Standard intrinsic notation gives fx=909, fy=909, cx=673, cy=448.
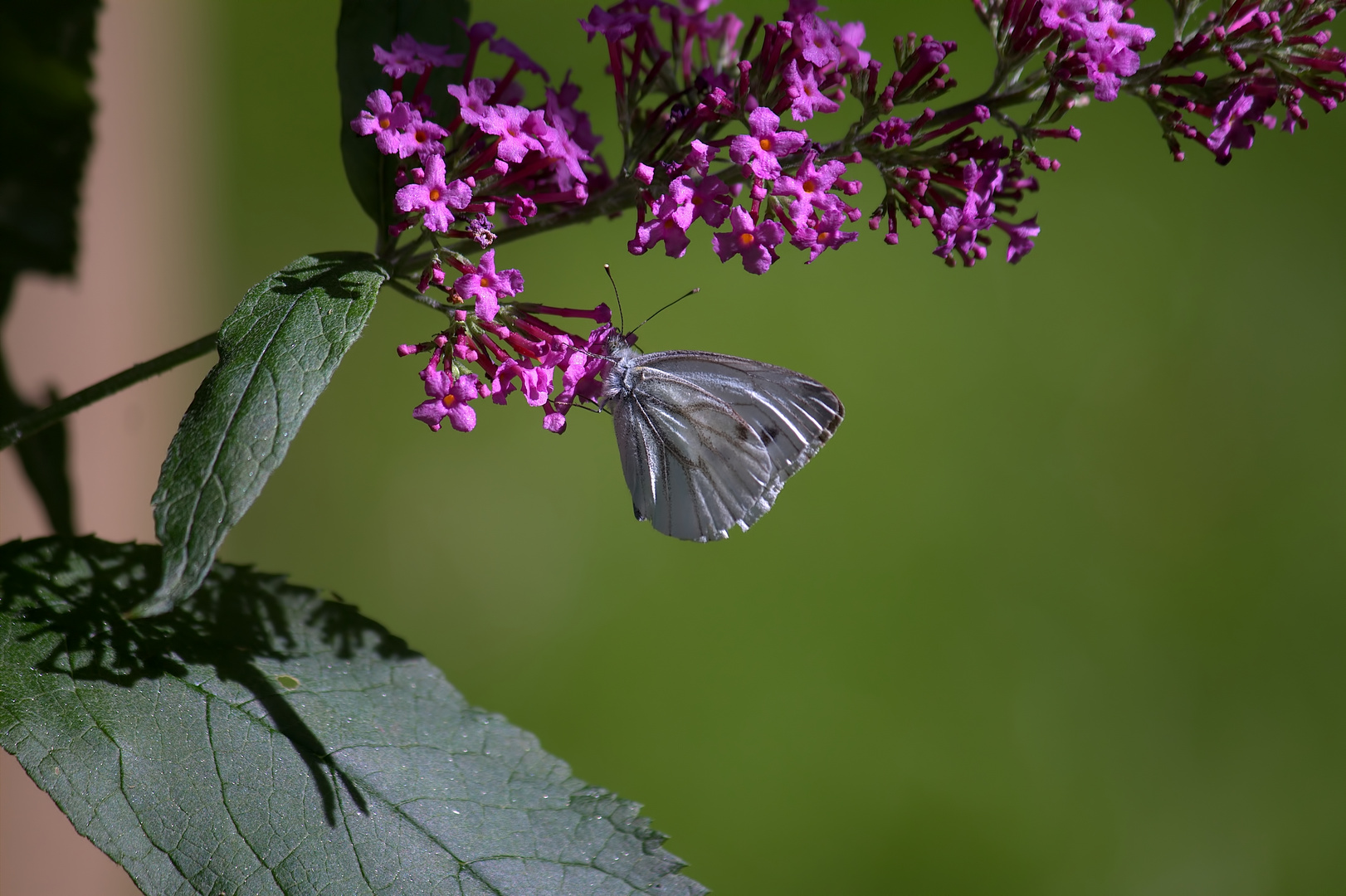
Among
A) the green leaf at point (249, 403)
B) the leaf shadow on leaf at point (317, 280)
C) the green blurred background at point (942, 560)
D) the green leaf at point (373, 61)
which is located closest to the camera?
the green leaf at point (249, 403)

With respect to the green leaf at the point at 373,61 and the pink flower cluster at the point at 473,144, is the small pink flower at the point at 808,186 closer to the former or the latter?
the pink flower cluster at the point at 473,144

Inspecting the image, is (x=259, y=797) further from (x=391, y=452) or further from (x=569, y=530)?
(x=391, y=452)

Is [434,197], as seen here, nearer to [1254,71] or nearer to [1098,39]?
[1098,39]

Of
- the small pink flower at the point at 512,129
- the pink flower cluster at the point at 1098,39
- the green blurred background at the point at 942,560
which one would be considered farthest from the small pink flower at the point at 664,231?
the green blurred background at the point at 942,560

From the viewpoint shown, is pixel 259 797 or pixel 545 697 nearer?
pixel 259 797

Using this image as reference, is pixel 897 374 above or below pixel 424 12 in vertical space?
above

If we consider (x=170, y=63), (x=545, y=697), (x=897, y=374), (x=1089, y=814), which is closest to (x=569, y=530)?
(x=545, y=697)
